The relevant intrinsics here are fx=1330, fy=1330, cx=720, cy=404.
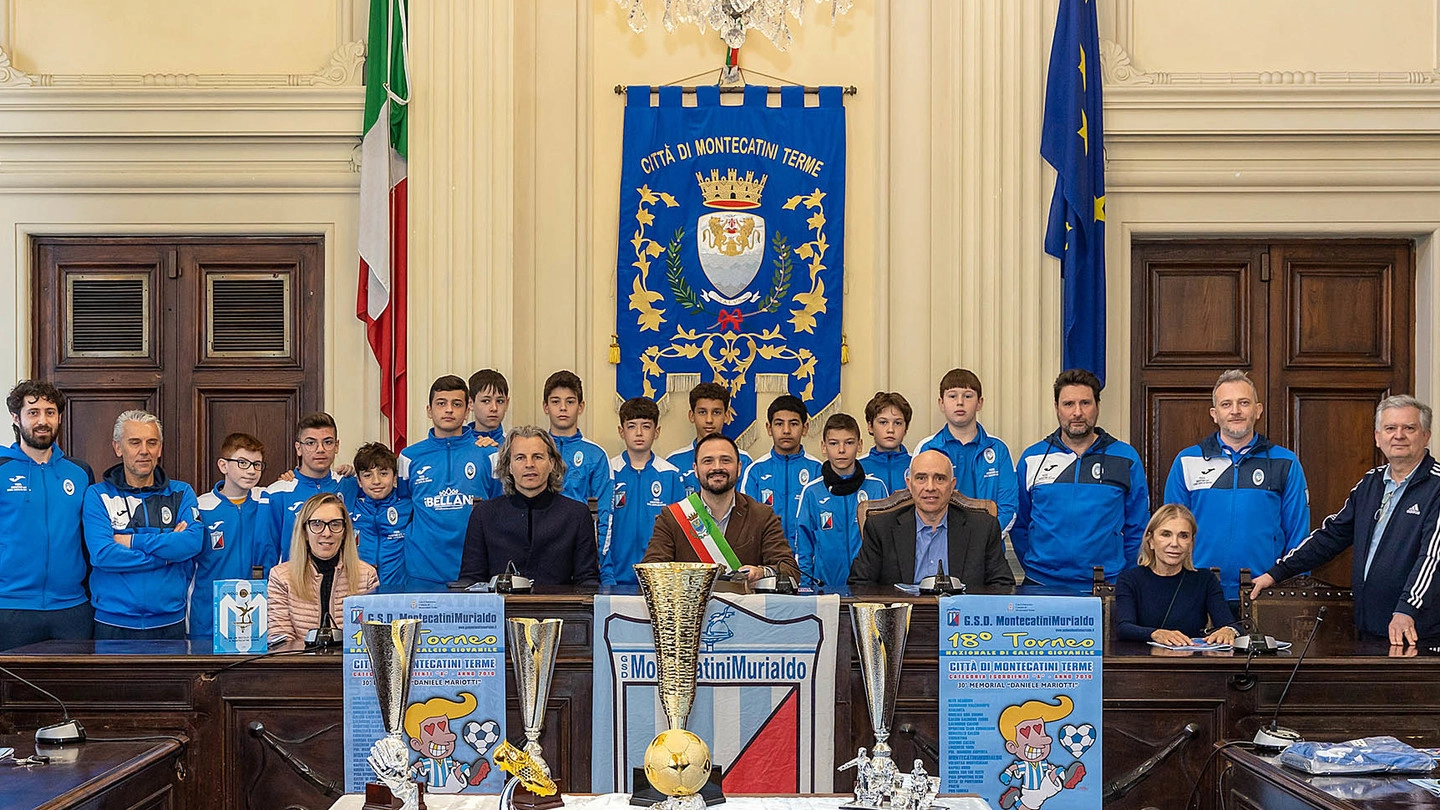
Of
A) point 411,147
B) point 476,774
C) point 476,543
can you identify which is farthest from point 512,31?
point 476,774

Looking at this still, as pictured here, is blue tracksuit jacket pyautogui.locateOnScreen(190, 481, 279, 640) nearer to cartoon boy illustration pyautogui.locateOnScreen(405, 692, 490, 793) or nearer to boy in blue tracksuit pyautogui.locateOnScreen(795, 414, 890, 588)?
cartoon boy illustration pyautogui.locateOnScreen(405, 692, 490, 793)

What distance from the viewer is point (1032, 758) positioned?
4.33 meters

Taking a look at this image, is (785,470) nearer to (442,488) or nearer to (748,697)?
(442,488)

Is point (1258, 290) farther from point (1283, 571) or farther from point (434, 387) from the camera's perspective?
point (434, 387)

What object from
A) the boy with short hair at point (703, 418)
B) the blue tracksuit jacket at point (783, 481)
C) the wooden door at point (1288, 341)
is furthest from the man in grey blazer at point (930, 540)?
the wooden door at point (1288, 341)

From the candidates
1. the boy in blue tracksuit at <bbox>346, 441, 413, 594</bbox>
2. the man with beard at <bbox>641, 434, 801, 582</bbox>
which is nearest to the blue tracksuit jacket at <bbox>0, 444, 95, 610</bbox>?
the boy in blue tracksuit at <bbox>346, 441, 413, 594</bbox>

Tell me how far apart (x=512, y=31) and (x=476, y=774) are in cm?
446

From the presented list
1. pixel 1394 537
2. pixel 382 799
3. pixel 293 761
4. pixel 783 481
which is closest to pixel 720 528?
pixel 783 481

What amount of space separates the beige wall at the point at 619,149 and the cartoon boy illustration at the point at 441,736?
10.2 ft

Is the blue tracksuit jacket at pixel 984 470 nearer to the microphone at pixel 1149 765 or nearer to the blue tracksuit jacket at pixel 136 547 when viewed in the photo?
the microphone at pixel 1149 765

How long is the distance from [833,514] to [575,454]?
1.35m

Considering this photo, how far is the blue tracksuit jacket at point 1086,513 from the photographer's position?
6125 millimetres

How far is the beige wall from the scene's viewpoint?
7367 millimetres

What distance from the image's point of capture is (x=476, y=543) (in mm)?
5785
